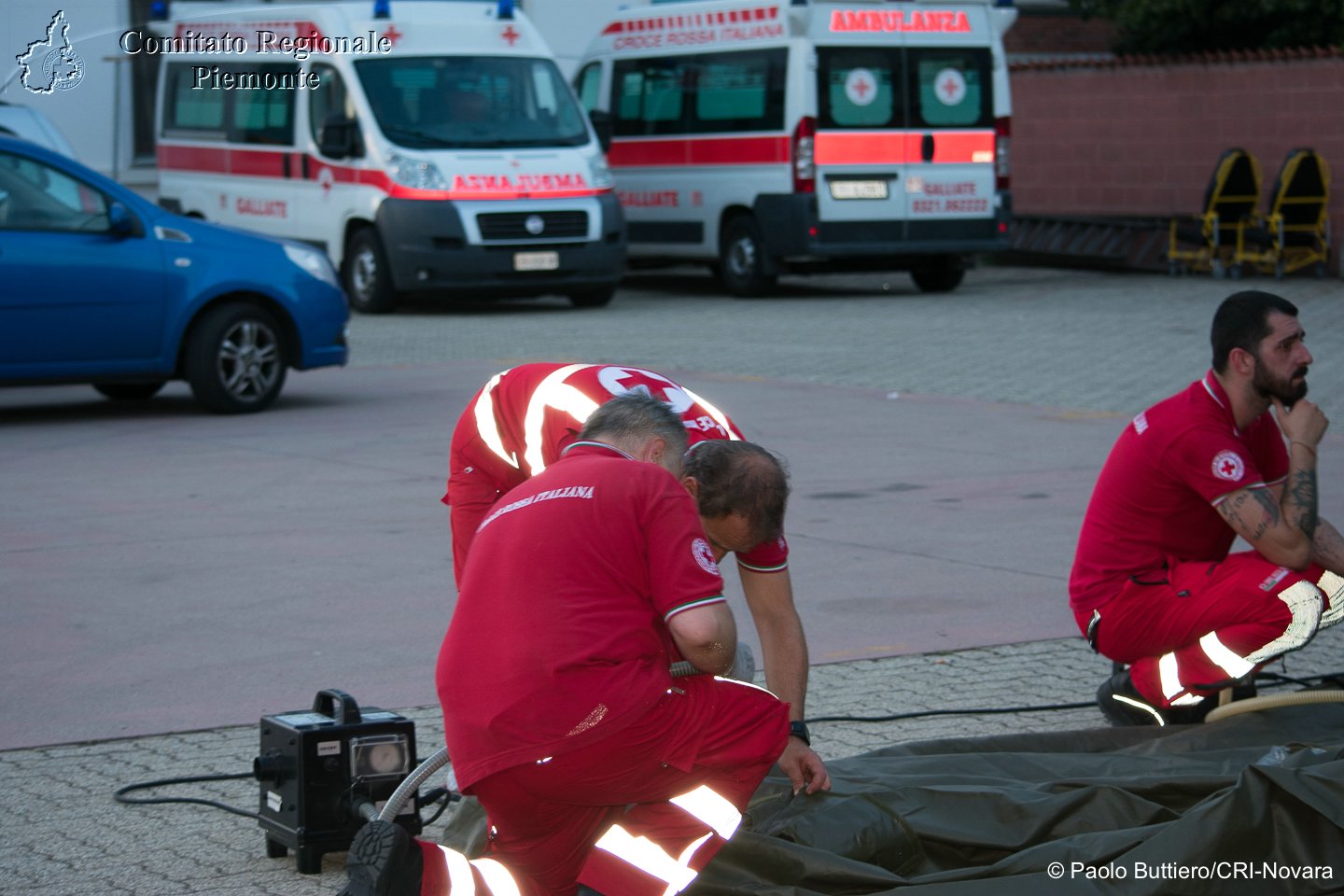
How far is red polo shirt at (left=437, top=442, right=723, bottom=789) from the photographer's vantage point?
3377 millimetres

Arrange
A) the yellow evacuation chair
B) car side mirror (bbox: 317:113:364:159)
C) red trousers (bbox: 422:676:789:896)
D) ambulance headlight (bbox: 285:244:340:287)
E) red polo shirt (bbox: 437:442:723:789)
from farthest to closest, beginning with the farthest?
the yellow evacuation chair < car side mirror (bbox: 317:113:364:159) < ambulance headlight (bbox: 285:244:340:287) < red trousers (bbox: 422:676:789:896) < red polo shirt (bbox: 437:442:723:789)

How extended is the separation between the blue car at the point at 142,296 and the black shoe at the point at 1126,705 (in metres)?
7.55

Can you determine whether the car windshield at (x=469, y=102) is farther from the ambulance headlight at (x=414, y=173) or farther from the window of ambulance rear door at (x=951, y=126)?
the window of ambulance rear door at (x=951, y=126)

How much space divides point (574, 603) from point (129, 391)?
1000cm

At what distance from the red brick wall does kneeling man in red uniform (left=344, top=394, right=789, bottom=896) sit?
64.6 feet

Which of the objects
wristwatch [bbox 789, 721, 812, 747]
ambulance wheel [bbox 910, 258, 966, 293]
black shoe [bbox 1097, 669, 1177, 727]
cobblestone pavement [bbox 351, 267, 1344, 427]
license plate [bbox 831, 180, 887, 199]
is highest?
license plate [bbox 831, 180, 887, 199]

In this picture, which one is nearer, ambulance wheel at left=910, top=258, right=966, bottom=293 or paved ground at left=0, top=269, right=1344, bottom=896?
paved ground at left=0, top=269, right=1344, bottom=896

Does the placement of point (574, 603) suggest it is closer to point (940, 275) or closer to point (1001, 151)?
point (1001, 151)

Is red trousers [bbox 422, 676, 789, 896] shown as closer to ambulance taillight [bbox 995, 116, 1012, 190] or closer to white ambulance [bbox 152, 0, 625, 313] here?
white ambulance [bbox 152, 0, 625, 313]

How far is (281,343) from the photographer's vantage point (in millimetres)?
12016

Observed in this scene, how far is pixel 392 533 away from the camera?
320 inches

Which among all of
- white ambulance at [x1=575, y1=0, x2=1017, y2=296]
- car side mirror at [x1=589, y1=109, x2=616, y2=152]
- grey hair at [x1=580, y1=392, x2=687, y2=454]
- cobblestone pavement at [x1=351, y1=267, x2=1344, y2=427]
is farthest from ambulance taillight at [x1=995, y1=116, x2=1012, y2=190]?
grey hair at [x1=580, y1=392, x2=687, y2=454]

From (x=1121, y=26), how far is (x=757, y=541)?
81.6 ft

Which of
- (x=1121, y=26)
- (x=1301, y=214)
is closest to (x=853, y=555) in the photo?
(x=1301, y=214)
